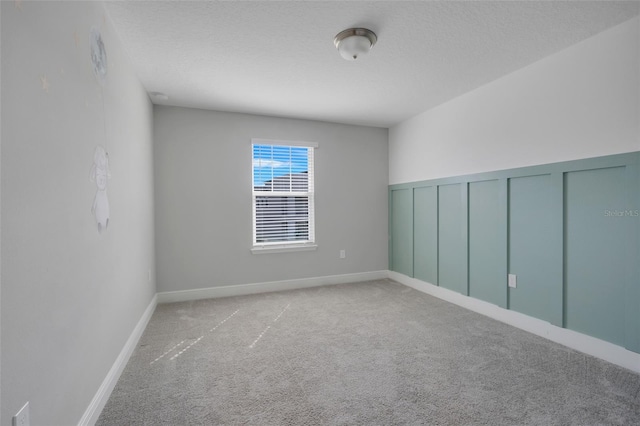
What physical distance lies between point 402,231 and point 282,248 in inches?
71.5

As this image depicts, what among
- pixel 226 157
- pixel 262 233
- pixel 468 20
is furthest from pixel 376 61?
pixel 262 233

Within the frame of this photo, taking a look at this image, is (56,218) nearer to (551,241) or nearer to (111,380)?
(111,380)

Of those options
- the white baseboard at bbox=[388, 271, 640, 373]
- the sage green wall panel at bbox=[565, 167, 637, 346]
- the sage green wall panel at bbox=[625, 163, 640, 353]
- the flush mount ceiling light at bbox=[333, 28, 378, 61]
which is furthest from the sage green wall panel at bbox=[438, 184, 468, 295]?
the flush mount ceiling light at bbox=[333, 28, 378, 61]

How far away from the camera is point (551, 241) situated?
2578 mm

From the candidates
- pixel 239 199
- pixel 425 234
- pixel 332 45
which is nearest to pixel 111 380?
pixel 239 199

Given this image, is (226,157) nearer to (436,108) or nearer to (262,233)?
(262,233)

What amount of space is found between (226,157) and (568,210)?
12.1 feet

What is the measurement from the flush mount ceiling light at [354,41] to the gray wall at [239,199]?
2097mm

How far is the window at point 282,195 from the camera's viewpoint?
4.18 m

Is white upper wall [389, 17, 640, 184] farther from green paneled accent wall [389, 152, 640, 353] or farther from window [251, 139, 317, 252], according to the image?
window [251, 139, 317, 252]

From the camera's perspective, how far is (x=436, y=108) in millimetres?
3857

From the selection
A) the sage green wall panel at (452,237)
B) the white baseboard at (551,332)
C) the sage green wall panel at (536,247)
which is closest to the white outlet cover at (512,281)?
the sage green wall panel at (536,247)

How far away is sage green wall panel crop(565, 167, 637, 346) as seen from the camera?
2162mm

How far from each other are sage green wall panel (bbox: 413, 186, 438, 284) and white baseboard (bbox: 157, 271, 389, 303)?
82cm
